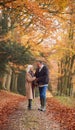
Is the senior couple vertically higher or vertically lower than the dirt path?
higher

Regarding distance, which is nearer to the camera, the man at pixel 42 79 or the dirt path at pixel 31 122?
the dirt path at pixel 31 122

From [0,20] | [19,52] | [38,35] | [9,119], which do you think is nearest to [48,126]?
[9,119]

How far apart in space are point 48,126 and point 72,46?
75.5 ft

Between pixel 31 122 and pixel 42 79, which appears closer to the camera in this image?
pixel 31 122

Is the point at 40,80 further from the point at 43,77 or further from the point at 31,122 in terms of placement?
the point at 31,122

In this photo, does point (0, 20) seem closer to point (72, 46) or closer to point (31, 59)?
point (31, 59)

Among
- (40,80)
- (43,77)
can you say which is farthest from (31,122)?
(43,77)

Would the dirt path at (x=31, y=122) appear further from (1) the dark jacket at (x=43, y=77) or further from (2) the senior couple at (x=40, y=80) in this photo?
(1) the dark jacket at (x=43, y=77)

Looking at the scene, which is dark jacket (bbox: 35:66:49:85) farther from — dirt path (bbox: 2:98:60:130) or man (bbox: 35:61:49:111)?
dirt path (bbox: 2:98:60:130)

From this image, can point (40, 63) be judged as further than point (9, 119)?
Yes

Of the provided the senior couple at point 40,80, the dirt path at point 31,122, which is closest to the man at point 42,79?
the senior couple at point 40,80

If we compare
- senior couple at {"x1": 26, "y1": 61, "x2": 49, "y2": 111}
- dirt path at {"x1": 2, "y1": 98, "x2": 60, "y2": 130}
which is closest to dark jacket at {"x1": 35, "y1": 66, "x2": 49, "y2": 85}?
senior couple at {"x1": 26, "y1": 61, "x2": 49, "y2": 111}

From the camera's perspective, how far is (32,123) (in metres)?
11.4

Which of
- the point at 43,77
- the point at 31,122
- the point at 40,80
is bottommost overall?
the point at 31,122
